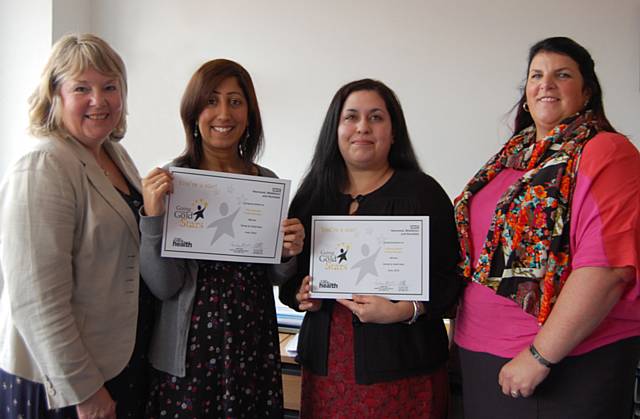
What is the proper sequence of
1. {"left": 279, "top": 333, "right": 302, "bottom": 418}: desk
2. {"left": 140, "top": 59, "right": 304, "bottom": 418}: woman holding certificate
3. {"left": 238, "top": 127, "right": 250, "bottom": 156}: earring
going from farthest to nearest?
{"left": 279, "top": 333, "right": 302, "bottom": 418}: desk
{"left": 238, "top": 127, "right": 250, "bottom": 156}: earring
{"left": 140, "top": 59, "right": 304, "bottom": 418}: woman holding certificate

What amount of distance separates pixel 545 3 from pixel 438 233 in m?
1.56

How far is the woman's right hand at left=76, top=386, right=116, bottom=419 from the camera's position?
1.17 metres

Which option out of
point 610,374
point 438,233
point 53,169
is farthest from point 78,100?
point 610,374

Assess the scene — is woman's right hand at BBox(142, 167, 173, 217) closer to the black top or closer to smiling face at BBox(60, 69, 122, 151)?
smiling face at BBox(60, 69, 122, 151)

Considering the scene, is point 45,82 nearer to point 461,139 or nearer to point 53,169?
point 53,169

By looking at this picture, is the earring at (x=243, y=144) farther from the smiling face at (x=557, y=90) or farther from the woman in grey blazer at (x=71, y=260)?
the smiling face at (x=557, y=90)

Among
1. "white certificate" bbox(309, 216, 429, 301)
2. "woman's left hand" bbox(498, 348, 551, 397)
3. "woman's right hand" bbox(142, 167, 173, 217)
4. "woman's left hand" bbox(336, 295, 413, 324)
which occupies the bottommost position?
"woman's left hand" bbox(498, 348, 551, 397)

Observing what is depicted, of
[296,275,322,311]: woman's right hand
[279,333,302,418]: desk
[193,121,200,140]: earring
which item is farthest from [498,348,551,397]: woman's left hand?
[193,121,200,140]: earring

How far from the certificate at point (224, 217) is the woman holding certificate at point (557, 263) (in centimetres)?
55

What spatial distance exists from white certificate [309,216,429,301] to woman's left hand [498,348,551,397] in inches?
10.8

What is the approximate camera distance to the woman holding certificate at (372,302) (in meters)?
1.37

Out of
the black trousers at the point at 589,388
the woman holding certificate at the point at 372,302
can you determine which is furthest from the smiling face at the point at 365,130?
the black trousers at the point at 589,388

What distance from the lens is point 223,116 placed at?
141 cm

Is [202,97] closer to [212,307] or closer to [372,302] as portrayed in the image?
[212,307]
